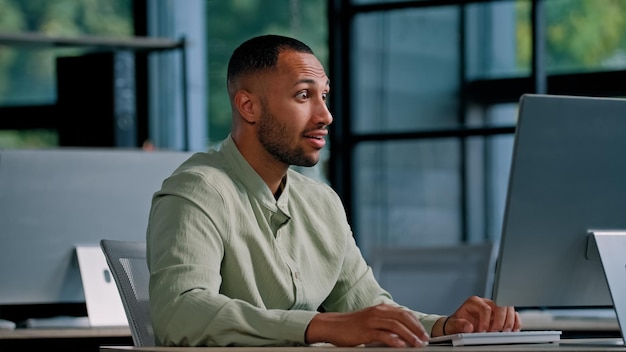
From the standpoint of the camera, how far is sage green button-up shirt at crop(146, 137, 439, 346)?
1.76 metres

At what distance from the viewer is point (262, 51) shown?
2154mm

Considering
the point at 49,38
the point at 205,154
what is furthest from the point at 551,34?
the point at 205,154

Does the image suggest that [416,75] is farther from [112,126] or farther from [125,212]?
[125,212]

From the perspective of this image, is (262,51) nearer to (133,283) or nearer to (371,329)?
(133,283)

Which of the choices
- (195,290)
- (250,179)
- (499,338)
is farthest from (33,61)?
(499,338)

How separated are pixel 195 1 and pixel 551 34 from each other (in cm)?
203

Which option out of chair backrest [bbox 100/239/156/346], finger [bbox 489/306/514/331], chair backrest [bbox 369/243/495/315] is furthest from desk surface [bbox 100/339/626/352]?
chair backrest [bbox 369/243/495/315]

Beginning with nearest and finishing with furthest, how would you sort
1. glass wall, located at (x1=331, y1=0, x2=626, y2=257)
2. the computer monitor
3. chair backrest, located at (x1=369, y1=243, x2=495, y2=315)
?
the computer monitor, chair backrest, located at (x1=369, y1=243, x2=495, y2=315), glass wall, located at (x1=331, y1=0, x2=626, y2=257)

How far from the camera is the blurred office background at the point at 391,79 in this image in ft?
19.7

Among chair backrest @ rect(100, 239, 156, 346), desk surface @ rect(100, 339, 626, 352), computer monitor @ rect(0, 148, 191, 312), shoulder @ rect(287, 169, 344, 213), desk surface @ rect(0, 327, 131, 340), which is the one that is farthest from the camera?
computer monitor @ rect(0, 148, 191, 312)

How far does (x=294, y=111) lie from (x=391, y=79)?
439 cm

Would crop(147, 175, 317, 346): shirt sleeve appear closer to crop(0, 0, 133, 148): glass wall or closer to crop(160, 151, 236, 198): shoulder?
crop(160, 151, 236, 198): shoulder

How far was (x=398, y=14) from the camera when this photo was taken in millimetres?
6402

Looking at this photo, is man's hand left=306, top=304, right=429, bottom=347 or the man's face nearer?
man's hand left=306, top=304, right=429, bottom=347
